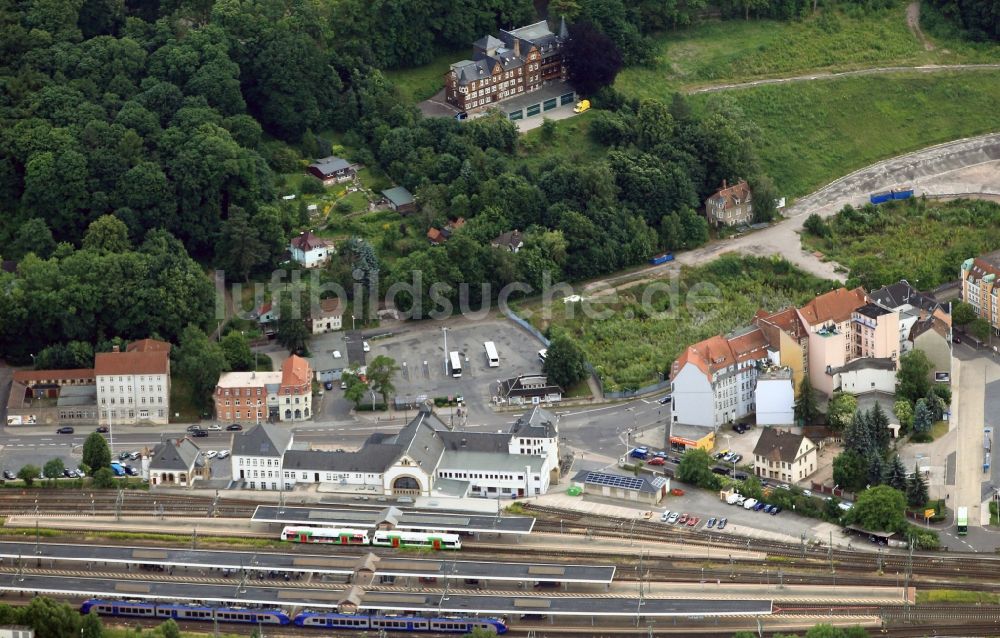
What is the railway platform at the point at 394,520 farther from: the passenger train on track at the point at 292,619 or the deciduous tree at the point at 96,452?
the deciduous tree at the point at 96,452

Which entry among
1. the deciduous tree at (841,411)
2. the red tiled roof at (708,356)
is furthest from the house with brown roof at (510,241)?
the deciduous tree at (841,411)

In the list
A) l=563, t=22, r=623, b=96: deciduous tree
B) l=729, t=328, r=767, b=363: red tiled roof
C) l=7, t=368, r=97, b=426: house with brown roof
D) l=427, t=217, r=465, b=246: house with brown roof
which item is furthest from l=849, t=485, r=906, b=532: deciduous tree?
l=563, t=22, r=623, b=96: deciduous tree

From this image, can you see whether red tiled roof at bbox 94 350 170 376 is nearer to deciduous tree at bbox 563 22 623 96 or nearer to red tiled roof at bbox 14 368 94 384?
red tiled roof at bbox 14 368 94 384

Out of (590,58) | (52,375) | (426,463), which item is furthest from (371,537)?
(590,58)

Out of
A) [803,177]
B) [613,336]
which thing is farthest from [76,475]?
[803,177]

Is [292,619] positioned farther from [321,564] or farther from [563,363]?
[563,363]

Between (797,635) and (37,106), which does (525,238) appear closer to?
(37,106)

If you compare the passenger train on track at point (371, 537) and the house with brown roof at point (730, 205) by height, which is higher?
the house with brown roof at point (730, 205)
